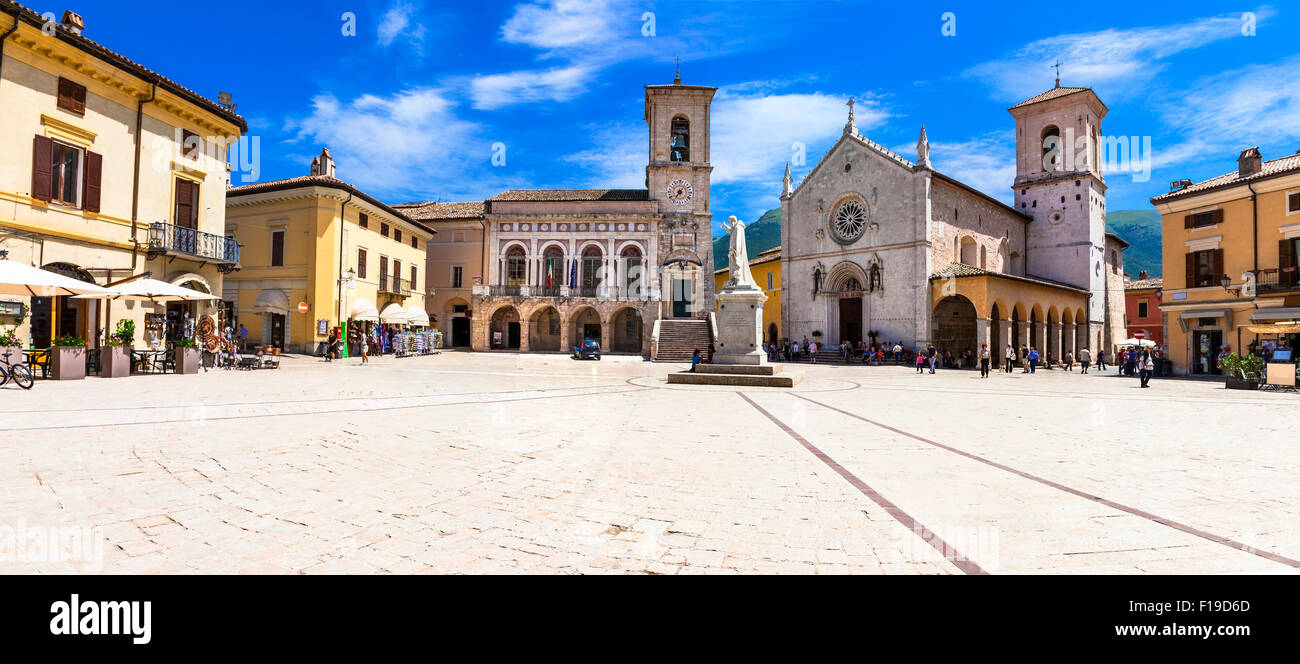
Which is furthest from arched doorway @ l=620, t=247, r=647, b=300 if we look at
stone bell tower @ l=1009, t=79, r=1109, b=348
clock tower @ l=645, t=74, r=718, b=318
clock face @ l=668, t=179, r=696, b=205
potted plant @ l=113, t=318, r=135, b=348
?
stone bell tower @ l=1009, t=79, r=1109, b=348

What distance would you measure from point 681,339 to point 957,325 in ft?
53.4

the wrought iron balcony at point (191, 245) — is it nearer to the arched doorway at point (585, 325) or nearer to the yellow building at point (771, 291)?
the arched doorway at point (585, 325)

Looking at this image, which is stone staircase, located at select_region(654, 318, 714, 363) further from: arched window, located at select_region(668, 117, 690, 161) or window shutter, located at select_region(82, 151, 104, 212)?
window shutter, located at select_region(82, 151, 104, 212)

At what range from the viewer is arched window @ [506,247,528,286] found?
129ft

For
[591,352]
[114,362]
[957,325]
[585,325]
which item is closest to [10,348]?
[114,362]

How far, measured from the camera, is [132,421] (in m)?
6.84

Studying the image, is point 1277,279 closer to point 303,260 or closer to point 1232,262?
point 1232,262

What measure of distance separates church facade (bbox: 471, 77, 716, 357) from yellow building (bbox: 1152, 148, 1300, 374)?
2418 cm

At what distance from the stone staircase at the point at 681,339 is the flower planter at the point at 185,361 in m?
18.9

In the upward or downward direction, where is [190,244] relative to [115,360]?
upward

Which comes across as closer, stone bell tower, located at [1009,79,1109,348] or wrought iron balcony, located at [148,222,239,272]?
wrought iron balcony, located at [148,222,239,272]

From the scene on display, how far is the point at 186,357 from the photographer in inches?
593

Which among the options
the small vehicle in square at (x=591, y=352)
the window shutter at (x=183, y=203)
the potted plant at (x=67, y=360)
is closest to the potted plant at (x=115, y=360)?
the potted plant at (x=67, y=360)
